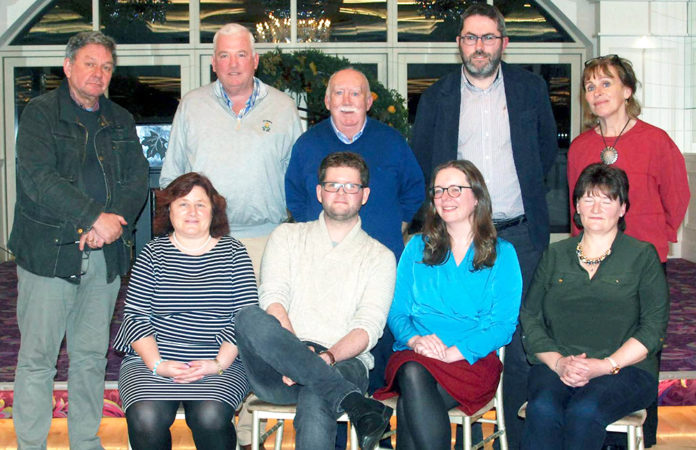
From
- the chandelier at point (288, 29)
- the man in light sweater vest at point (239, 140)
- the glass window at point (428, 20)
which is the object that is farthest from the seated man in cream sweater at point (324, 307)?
the glass window at point (428, 20)

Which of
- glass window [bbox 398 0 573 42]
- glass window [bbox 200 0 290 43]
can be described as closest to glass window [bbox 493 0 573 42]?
glass window [bbox 398 0 573 42]

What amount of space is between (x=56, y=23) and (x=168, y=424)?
23.1 ft

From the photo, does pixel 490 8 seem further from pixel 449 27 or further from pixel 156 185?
pixel 449 27

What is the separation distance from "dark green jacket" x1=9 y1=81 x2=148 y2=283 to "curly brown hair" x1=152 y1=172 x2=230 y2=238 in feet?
0.59

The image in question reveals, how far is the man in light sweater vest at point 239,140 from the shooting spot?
3031 mm

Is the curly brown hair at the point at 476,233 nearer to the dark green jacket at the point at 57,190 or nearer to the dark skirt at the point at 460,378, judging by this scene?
the dark skirt at the point at 460,378

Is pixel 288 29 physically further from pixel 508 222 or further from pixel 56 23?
pixel 508 222

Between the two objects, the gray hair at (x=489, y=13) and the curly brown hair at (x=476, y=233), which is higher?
the gray hair at (x=489, y=13)

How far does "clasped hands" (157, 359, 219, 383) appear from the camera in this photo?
2490 mm

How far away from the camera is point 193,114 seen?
3086 mm

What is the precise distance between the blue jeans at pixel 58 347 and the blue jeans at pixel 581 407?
62.6 inches

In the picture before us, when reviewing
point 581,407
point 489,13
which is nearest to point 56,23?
point 489,13

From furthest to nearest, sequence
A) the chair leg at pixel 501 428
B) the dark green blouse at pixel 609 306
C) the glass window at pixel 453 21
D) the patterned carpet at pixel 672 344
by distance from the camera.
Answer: the glass window at pixel 453 21 < the patterned carpet at pixel 672 344 < the chair leg at pixel 501 428 < the dark green blouse at pixel 609 306

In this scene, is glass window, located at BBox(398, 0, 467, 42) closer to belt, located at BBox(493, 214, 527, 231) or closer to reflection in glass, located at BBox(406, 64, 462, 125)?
reflection in glass, located at BBox(406, 64, 462, 125)
